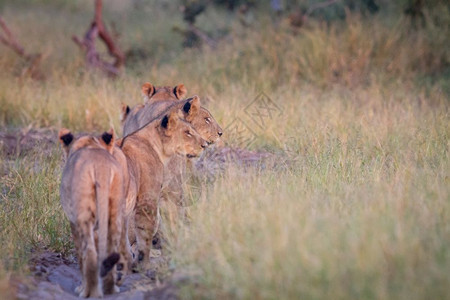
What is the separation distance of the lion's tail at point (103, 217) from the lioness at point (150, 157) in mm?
574

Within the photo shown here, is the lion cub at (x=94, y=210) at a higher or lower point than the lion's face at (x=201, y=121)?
lower

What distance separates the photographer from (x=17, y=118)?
33.1ft

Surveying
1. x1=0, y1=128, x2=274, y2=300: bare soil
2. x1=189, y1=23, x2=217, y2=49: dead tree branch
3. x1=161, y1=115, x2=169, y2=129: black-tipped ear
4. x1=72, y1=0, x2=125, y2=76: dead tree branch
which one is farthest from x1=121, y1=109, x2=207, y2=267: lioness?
x1=189, y1=23, x2=217, y2=49: dead tree branch

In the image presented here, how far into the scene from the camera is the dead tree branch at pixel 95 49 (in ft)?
42.9

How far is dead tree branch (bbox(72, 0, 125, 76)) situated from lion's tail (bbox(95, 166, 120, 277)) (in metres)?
8.47

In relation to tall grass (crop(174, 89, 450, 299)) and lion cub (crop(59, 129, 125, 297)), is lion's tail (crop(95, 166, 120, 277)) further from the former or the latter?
tall grass (crop(174, 89, 450, 299))

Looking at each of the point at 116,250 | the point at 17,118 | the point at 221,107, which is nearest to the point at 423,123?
the point at 221,107

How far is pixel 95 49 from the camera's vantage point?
43.6ft

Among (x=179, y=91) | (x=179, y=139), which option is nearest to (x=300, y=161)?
(x=179, y=139)

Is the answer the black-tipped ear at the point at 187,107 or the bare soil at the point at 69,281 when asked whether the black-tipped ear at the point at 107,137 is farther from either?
the black-tipped ear at the point at 187,107

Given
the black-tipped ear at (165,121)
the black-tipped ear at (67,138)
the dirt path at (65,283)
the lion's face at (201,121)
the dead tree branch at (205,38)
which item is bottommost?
the dirt path at (65,283)

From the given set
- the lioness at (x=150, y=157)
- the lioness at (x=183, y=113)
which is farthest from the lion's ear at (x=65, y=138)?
the lioness at (x=183, y=113)

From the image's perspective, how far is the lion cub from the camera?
456 centimetres

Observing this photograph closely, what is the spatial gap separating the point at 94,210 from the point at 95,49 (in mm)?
9022
